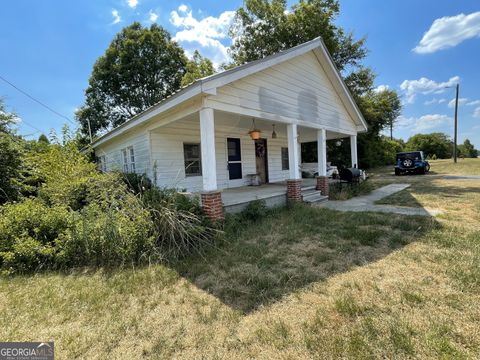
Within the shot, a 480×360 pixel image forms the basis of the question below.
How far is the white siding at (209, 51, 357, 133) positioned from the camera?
6.28m

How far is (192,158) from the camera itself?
884 centimetres

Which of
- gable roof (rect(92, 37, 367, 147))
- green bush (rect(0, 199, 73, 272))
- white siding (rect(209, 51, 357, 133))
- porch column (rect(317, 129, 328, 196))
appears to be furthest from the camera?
porch column (rect(317, 129, 328, 196))

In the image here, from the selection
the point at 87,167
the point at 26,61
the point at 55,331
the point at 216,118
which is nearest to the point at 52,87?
the point at 26,61

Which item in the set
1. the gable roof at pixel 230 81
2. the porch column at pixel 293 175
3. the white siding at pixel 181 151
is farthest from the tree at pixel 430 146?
the porch column at pixel 293 175

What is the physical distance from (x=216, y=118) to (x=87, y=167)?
484cm

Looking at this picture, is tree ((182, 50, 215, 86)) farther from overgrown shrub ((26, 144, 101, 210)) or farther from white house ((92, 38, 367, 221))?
overgrown shrub ((26, 144, 101, 210))

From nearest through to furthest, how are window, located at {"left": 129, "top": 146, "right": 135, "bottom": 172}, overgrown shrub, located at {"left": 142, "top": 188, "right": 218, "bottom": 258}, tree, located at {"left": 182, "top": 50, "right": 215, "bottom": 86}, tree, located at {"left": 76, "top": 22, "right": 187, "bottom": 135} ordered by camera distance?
overgrown shrub, located at {"left": 142, "top": 188, "right": 218, "bottom": 258} → window, located at {"left": 129, "top": 146, "right": 135, "bottom": 172} → tree, located at {"left": 182, "top": 50, "right": 215, "bottom": 86} → tree, located at {"left": 76, "top": 22, "right": 187, "bottom": 135}

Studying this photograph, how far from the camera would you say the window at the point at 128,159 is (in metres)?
9.73

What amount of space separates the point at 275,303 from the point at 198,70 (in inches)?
842

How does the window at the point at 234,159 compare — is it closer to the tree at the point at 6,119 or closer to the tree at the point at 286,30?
the tree at the point at 6,119

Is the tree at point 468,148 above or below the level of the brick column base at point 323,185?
above

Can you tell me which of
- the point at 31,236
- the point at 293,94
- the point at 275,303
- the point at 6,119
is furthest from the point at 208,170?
the point at 6,119

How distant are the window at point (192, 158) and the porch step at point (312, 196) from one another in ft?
12.8

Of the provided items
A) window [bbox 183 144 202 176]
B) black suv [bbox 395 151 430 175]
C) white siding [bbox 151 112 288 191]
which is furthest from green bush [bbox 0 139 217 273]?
black suv [bbox 395 151 430 175]
